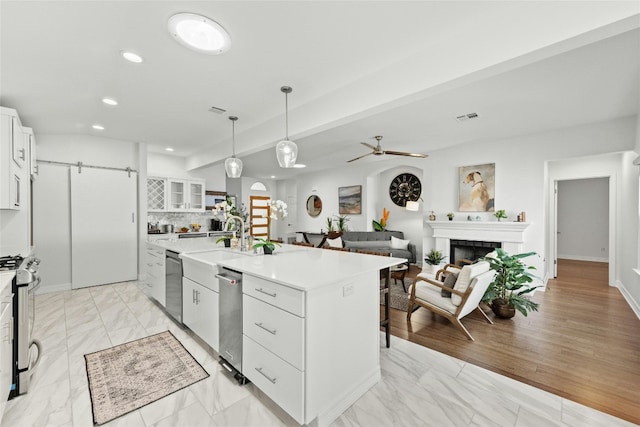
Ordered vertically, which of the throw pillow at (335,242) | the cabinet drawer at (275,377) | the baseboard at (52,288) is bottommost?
the baseboard at (52,288)

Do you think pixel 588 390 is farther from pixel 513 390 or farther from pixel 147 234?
pixel 147 234

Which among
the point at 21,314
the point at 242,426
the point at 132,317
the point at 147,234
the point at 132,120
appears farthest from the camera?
the point at 147,234

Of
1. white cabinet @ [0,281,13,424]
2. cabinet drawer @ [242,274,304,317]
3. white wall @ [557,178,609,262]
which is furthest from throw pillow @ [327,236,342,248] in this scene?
white wall @ [557,178,609,262]

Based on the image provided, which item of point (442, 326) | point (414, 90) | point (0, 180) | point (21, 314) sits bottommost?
point (442, 326)

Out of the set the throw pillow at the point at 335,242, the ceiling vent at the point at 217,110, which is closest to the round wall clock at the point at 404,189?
the throw pillow at the point at 335,242

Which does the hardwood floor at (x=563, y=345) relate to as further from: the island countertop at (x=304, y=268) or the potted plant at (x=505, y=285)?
the island countertop at (x=304, y=268)

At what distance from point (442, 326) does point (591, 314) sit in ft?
6.77

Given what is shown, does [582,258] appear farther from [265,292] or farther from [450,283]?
[265,292]

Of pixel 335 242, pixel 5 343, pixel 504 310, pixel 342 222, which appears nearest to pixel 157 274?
pixel 5 343

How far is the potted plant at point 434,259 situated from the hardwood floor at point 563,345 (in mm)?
1665

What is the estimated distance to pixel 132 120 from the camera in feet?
13.1

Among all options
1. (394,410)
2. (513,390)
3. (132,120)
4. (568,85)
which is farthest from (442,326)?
(132,120)

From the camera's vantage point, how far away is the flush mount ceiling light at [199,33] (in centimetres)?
189

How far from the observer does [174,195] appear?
6285 mm
